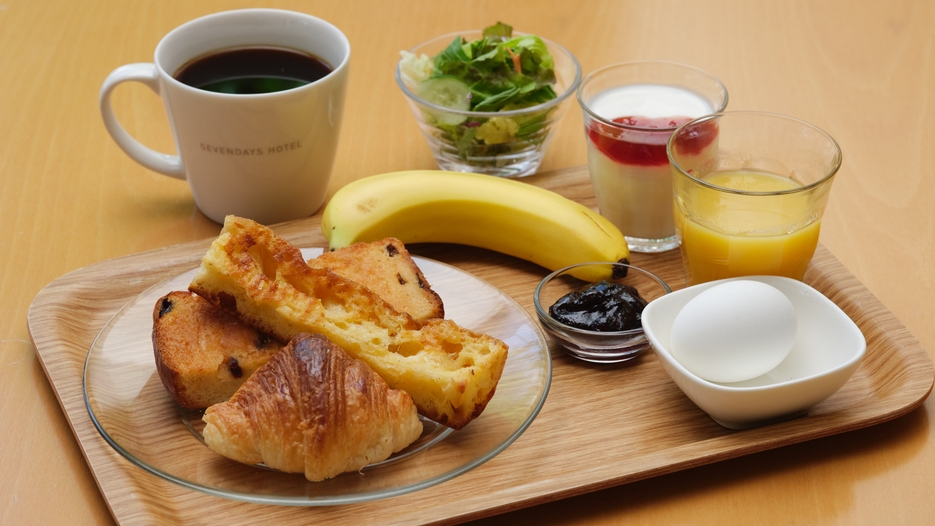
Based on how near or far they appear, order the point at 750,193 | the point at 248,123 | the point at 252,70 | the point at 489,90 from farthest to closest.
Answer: the point at 489,90 → the point at 252,70 → the point at 248,123 → the point at 750,193

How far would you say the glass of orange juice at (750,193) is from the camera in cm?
160

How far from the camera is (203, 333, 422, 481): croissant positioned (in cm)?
123

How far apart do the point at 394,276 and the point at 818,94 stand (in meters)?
1.42

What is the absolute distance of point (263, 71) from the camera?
1938mm

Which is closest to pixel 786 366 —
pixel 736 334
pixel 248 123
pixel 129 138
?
pixel 736 334

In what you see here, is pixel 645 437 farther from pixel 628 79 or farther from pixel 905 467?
pixel 628 79

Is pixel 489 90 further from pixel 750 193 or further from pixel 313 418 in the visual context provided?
pixel 313 418

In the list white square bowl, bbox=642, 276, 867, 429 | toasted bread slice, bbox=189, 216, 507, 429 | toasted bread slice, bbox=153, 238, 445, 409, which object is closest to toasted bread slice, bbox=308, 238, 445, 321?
toasted bread slice, bbox=153, 238, 445, 409

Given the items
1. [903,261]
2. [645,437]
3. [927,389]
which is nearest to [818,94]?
[903,261]

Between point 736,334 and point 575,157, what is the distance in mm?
927

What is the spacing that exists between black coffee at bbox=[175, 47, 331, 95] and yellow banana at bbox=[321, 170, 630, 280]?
26 centimetres

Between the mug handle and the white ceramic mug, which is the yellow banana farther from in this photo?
the mug handle

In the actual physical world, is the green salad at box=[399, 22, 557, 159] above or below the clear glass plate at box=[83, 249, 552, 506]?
above

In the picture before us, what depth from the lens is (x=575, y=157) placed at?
88.0 inches
